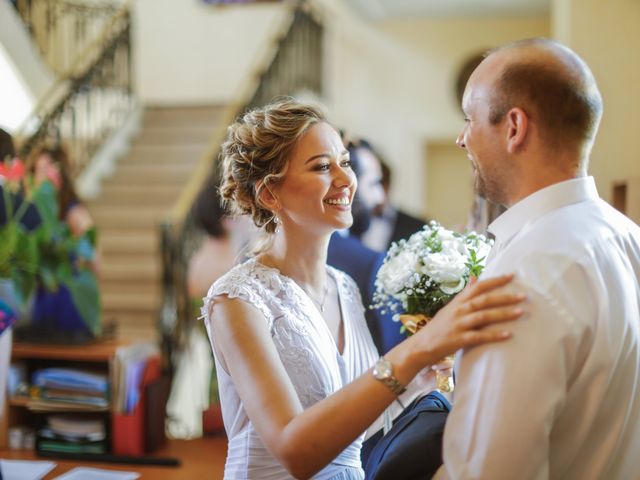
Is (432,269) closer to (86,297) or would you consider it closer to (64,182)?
(86,297)

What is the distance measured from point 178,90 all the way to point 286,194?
9311mm

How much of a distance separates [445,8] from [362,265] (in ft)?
23.3

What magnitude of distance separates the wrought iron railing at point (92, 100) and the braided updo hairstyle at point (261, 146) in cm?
512

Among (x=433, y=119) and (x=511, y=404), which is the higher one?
(x=511, y=404)

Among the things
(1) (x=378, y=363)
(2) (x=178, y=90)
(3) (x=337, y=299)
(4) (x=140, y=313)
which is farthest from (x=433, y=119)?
(1) (x=378, y=363)

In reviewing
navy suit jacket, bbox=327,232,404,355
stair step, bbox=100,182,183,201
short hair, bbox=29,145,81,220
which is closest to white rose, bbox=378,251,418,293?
navy suit jacket, bbox=327,232,404,355

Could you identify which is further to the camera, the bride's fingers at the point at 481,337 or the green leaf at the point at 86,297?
the green leaf at the point at 86,297

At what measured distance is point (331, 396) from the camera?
1494 mm

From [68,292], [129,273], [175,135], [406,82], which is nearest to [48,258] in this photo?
[68,292]

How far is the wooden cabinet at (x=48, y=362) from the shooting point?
297 centimetres

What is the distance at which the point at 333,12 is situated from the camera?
9.80 m

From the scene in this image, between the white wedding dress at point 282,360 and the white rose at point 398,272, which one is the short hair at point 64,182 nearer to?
the white wedding dress at point 282,360

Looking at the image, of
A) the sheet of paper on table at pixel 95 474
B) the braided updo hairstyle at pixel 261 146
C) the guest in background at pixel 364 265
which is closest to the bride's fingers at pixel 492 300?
the braided updo hairstyle at pixel 261 146

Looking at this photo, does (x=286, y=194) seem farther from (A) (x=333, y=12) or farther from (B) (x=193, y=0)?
(B) (x=193, y=0)
